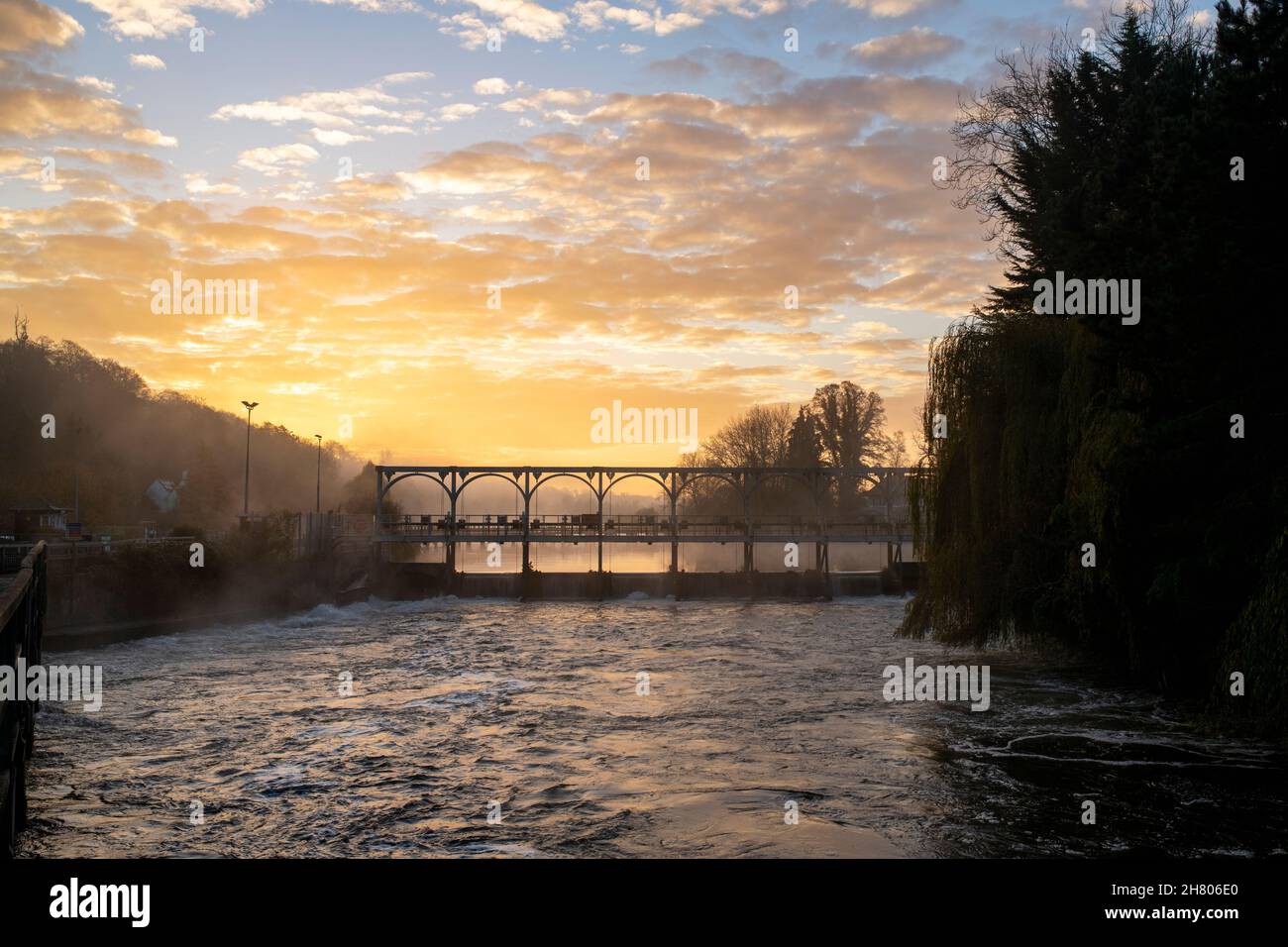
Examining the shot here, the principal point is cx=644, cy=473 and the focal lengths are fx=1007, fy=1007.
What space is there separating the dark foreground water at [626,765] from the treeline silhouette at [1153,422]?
190 cm

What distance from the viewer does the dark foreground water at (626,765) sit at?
12172 millimetres

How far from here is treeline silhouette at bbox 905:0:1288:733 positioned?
48.4 feet

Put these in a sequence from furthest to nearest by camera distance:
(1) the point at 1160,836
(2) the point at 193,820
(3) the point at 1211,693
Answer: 1. (3) the point at 1211,693
2. (2) the point at 193,820
3. (1) the point at 1160,836

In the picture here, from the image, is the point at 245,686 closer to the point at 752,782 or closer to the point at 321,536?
the point at 752,782

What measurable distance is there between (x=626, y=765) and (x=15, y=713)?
8.65 metres

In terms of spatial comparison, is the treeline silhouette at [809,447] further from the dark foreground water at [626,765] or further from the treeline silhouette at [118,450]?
the dark foreground water at [626,765]

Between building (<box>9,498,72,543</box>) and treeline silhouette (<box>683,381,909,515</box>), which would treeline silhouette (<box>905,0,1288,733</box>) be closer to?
building (<box>9,498,72,543</box>)

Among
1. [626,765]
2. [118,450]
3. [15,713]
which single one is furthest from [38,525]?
[118,450]

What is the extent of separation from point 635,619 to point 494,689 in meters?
19.8

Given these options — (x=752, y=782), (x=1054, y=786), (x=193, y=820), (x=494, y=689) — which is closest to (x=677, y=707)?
(x=494, y=689)

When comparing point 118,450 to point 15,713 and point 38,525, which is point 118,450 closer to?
point 38,525

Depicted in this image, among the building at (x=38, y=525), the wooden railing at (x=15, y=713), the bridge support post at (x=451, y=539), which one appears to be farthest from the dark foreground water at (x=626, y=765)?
the bridge support post at (x=451, y=539)

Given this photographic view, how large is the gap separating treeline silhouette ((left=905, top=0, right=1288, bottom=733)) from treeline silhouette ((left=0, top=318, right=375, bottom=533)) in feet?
123
